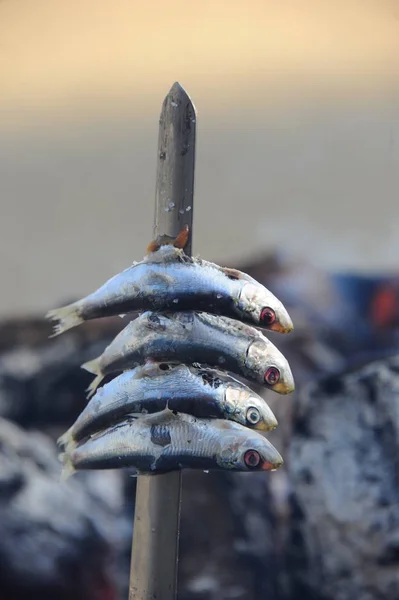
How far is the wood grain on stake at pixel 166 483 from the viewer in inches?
42.7

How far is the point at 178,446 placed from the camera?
3.59ft

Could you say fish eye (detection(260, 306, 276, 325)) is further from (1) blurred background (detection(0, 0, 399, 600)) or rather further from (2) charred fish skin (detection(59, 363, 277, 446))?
(1) blurred background (detection(0, 0, 399, 600))

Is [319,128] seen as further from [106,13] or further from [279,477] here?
[279,477]

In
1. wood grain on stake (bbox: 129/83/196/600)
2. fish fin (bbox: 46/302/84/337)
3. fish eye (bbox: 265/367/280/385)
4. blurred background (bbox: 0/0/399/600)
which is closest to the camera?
wood grain on stake (bbox: 129/83/196/600)

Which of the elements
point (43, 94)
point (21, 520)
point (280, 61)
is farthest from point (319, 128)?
point (21, 520)

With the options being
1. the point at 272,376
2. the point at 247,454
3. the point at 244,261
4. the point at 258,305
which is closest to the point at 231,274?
the point at 258,305

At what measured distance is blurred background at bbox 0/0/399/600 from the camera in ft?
10.4

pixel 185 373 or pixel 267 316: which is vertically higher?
pixel 267 316

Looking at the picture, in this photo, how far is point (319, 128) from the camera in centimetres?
326

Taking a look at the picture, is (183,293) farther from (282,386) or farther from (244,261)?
(244,261)

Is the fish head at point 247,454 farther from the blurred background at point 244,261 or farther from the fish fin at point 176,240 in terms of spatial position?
the blurred background at point 244,261

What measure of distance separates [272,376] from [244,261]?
2075mm

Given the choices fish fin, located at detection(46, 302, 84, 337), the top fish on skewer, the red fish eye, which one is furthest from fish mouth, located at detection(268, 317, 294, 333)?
fish fin, located at detection(46, 302, 84, 337)

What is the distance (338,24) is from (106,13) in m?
1.10
